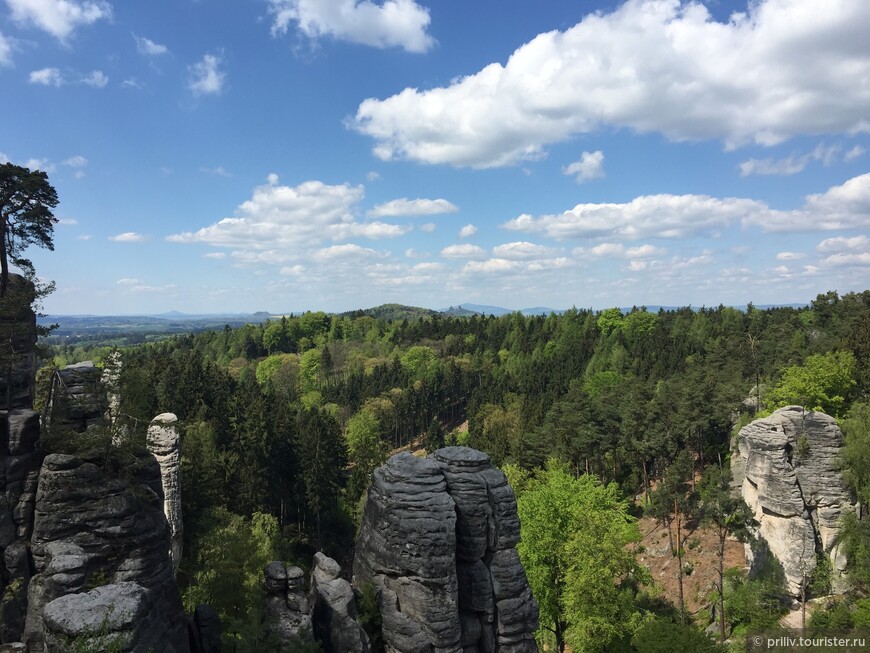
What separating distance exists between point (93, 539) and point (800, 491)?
45.2m

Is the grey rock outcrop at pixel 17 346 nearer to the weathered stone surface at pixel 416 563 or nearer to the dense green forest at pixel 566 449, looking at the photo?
the dense green forest at pixel 566 449

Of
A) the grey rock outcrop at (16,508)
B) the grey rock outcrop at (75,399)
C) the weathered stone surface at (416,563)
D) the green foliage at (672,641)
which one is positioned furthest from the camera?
the green foliage at (672,641)

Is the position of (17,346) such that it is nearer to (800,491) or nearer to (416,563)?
(416,563)

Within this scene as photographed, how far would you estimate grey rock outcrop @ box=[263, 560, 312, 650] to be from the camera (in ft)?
55.4

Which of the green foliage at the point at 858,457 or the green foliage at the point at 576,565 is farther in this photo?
the green foliage at the point at 858,457

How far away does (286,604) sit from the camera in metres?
17.7

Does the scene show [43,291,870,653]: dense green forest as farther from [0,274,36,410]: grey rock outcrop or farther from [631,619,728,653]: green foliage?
[0,274,36,410]: grey rock outcrop

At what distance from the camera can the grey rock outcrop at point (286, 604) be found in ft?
55.4

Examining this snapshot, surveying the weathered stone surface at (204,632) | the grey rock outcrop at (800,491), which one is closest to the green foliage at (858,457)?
the grey rock outcrop at (800,491)

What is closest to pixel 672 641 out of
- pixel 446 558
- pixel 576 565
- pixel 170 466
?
pixel 576 565

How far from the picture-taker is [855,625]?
28438 millimetres

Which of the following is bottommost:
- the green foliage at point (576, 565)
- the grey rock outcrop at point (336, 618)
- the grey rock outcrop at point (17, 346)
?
the green foliage at point (576, 565)

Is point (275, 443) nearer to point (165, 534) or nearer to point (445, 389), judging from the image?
point (165, 534)

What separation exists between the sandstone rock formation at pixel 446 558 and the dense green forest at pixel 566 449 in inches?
219
